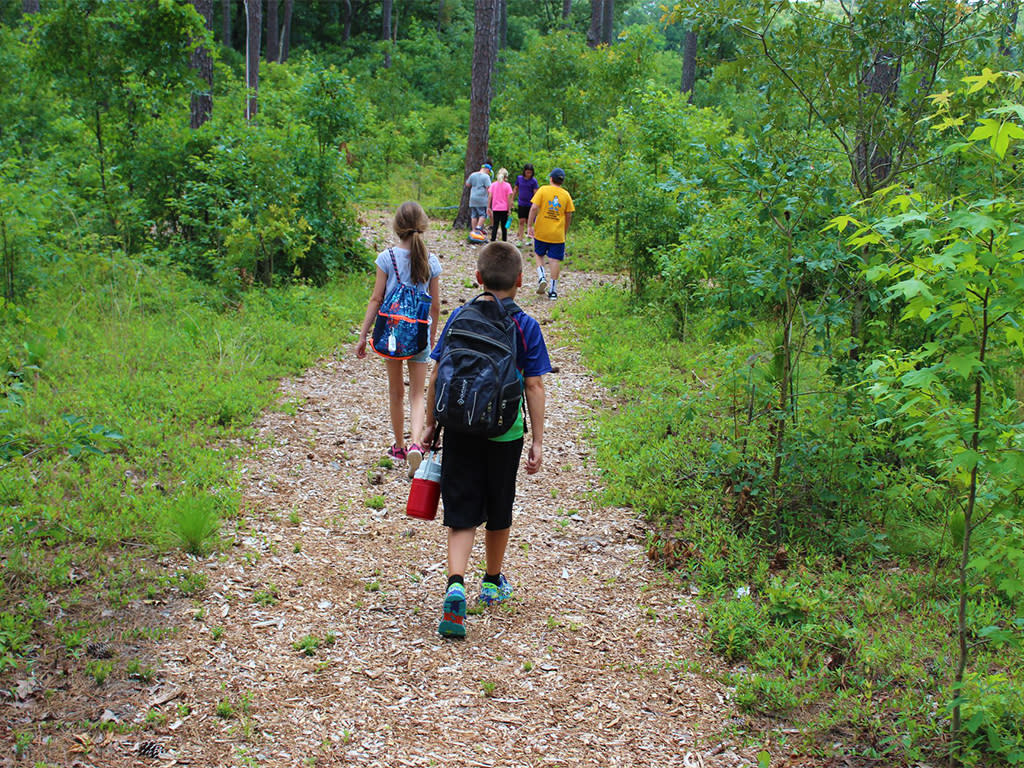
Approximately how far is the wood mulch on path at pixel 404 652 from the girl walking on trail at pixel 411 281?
23.6 inches

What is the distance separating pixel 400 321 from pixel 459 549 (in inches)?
88.9

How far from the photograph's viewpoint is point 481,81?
16766 millimetres

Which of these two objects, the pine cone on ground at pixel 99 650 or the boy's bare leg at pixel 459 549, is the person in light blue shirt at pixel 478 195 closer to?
the boy's bare leg at pixel 459 549

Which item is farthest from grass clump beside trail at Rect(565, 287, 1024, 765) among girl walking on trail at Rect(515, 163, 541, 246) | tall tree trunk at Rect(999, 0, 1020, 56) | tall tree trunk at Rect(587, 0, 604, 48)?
tall tree trunk at Rect(587, 0, 604, 48)

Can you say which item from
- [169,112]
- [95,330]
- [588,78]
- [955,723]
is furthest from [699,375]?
[588,78]

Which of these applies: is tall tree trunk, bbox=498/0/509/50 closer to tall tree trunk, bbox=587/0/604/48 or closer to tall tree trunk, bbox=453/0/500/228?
tall tree trunk, bbox=587/0/604/48

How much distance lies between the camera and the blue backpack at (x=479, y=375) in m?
3.82

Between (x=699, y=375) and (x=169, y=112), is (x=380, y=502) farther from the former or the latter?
(x=169, y=112)

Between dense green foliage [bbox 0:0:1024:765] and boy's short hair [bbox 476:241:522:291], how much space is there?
1651 mm

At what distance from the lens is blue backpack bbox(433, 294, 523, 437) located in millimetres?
3824

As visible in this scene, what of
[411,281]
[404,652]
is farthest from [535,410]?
[411,281]

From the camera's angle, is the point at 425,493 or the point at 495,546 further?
the point at 495,546

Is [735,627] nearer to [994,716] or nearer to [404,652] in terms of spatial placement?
Answer: [994,716]

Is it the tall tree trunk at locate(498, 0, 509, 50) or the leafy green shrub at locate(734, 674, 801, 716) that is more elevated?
the tall tree trunk at locate(498, 0, 509, 50)
